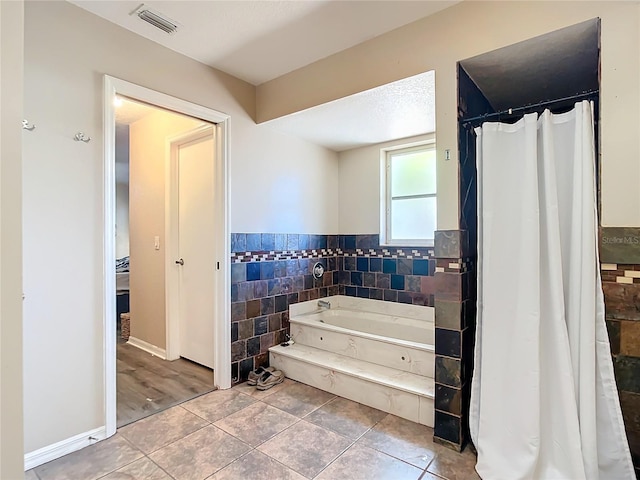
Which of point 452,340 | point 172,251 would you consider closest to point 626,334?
point 452,340

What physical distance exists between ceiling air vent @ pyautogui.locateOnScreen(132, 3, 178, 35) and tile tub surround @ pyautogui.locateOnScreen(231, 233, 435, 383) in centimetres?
143

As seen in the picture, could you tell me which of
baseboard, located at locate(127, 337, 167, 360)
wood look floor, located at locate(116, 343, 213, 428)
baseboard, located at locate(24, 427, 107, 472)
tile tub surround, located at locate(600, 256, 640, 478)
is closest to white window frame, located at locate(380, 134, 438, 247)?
tile tub surround, located at locate(600, 256, 640, 478)

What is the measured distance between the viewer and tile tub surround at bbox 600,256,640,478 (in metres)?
1.45

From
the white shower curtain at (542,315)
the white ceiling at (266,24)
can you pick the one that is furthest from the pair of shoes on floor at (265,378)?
the white ceiling at (266,24)

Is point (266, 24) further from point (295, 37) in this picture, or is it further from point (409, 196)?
point (409, 196)

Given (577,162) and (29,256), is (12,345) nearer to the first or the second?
(29,256)

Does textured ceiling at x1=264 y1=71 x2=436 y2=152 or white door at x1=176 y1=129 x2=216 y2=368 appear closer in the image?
textured ceiling at x1=264 y1=71 x2=436 y2=152

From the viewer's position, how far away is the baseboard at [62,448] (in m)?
1.71

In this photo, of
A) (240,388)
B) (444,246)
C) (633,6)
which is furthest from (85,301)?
(633,6)

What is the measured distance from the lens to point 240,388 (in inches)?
104

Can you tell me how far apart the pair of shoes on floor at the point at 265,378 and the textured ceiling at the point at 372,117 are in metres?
2.10

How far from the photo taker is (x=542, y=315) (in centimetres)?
163

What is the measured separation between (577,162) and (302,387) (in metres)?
2.32

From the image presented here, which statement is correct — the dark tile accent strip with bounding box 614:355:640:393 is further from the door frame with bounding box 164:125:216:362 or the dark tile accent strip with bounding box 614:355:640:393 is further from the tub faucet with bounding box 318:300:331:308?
the door frame with bounding box 164:125:216:362
